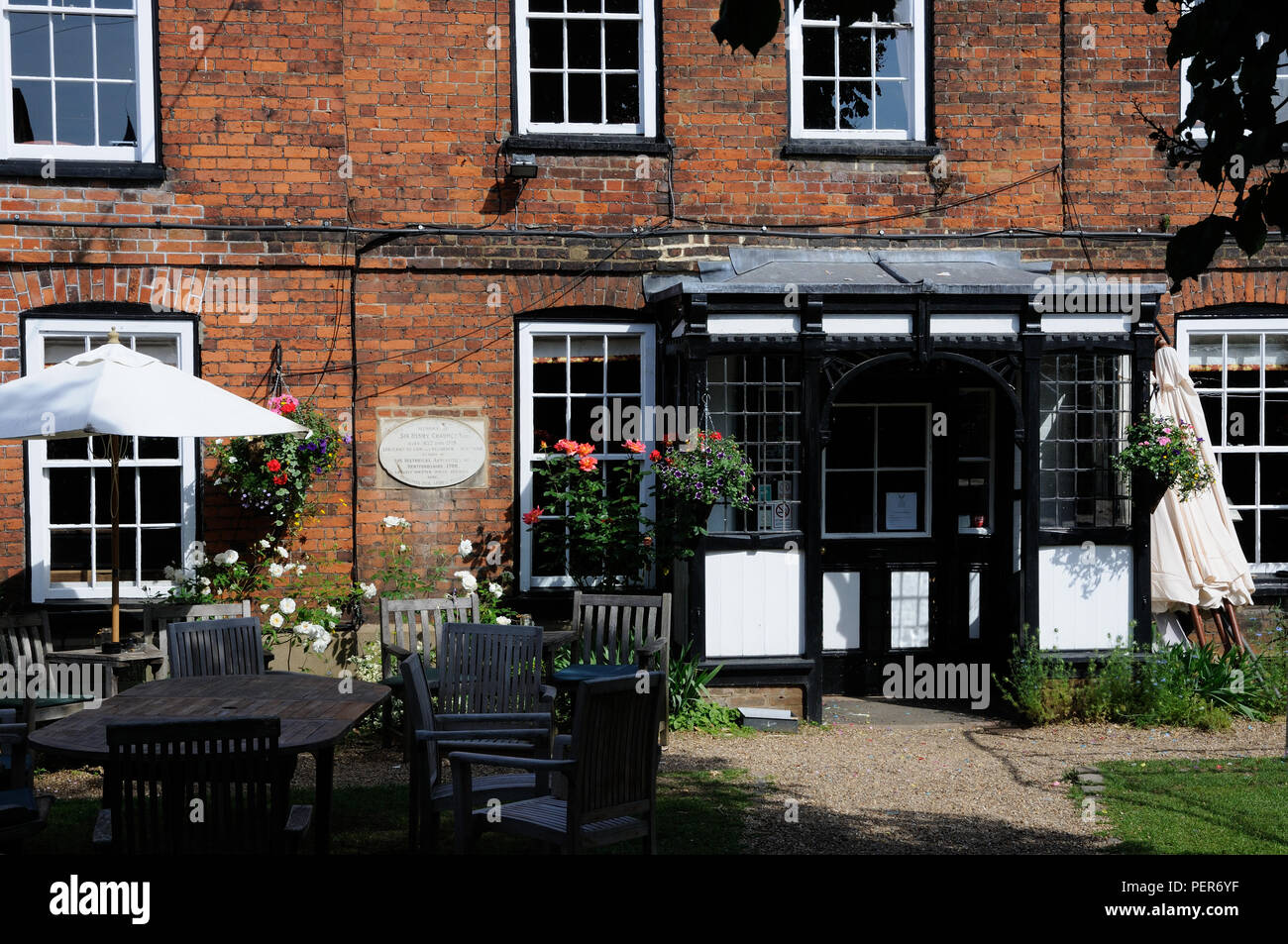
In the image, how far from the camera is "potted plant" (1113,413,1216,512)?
30.2 ft

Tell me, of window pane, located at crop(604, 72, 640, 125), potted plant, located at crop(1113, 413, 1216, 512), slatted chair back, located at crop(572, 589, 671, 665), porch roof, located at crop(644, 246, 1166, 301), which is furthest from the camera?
window pane, located at crop(604, 72, 640, 125)

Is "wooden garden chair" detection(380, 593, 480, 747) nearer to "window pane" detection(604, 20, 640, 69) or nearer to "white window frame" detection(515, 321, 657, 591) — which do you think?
"white window frame" detection(515, 321, 657, 591)

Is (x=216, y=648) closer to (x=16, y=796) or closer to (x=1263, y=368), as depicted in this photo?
(x=16, y=796)

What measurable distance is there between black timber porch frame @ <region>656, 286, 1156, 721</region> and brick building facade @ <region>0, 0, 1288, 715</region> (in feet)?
0.15

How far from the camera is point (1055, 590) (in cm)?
947

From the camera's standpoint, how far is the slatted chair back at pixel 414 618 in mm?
8539

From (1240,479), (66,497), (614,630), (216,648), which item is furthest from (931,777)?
(66,497)

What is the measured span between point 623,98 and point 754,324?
2.31 m

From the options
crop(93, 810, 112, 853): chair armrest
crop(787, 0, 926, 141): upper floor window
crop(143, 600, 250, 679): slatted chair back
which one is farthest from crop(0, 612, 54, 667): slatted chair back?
crop(787, 0, 926, 141): upper floor window

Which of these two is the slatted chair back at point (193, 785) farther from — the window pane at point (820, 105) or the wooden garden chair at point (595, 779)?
the window pane at point (820, 105)

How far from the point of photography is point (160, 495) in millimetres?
9570

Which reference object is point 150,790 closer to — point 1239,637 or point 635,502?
point 635,502

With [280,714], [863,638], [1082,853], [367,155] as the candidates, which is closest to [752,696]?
[863,638]

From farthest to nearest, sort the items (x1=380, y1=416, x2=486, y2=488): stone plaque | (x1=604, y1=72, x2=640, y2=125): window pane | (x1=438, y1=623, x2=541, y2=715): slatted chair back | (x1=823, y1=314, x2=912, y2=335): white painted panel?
(x1=604, y1=72, x2=640, y2=125): window pane < (x1=380, y1=416, x2=486, y2=488): stone plaque < (x1=823, y1=314, x2=912, y2=335): white painted panel < (x1=438, y1=623, x2=541, y2=715): slatted chair back
